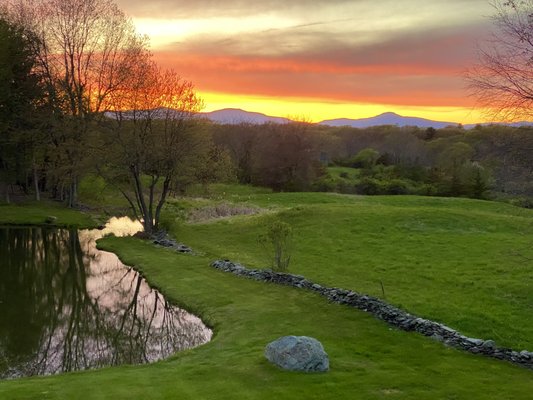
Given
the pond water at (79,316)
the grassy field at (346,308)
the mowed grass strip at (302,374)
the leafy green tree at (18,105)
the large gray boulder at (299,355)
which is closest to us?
the mowed grass strip at (302,374)

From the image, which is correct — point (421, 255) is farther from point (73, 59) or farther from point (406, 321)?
point (73, 59)

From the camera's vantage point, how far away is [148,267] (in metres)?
32.7

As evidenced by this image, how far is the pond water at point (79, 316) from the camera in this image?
18641 mm

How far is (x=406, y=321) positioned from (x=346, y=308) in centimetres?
327

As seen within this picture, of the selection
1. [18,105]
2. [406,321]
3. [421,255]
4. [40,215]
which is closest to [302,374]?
[406,321]

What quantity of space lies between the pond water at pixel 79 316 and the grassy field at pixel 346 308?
5.13 ft

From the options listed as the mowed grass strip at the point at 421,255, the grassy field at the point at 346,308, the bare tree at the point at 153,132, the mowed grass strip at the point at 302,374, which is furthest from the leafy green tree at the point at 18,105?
the mowed grass strip at the point at 302,374

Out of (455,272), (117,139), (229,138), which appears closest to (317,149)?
(229,138)

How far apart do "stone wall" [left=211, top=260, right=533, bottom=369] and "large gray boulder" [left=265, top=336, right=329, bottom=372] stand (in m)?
5.74

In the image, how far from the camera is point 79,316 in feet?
79.2

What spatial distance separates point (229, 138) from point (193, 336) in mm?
95542

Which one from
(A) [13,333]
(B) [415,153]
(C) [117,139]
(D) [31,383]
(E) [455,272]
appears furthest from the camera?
(B) [415,153]

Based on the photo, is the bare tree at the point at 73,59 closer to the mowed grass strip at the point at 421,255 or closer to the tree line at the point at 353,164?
the mowed grass strip at the point at 421,255

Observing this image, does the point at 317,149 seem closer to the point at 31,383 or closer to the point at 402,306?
the point at 402,306
